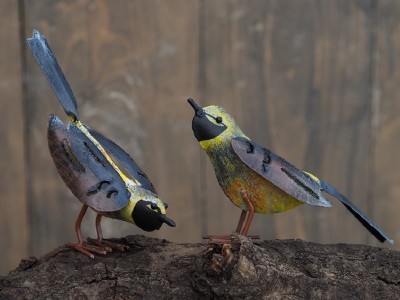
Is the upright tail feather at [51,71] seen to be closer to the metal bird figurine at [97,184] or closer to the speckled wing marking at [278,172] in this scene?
the metal bird figurine at [97,184]

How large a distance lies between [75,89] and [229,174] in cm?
51

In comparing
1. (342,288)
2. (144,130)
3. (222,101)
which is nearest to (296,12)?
(222,101)

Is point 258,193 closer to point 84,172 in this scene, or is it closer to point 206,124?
point 206,124

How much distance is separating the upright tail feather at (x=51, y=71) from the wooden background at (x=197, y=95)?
14.7 inches

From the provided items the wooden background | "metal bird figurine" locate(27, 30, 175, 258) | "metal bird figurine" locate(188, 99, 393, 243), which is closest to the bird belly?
Answer: "metal bird figurine" locate(188, 99, 393, 243)

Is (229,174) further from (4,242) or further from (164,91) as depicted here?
(4,242)

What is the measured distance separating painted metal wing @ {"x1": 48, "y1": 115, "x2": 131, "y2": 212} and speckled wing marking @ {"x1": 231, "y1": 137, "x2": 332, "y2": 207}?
164 mm

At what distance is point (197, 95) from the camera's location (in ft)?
4.39

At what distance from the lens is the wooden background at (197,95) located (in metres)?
1.31

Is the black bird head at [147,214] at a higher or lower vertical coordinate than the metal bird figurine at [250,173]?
lower

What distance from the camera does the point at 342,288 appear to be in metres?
0.83

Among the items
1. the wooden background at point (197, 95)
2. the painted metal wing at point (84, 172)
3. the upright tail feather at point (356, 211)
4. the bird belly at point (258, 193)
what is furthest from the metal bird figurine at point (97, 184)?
the wooden background at point (197, 95)

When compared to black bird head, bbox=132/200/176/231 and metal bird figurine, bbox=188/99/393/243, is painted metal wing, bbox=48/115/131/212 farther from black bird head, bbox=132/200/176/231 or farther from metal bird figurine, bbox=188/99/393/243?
metal bird figurine, bbox=188/99/393/243

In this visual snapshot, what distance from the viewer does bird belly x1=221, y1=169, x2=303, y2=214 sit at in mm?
905
